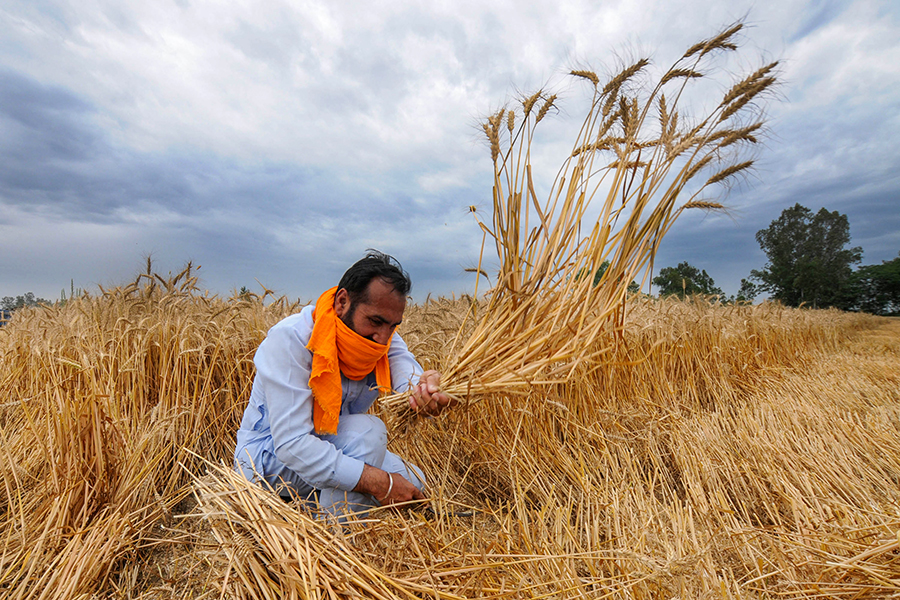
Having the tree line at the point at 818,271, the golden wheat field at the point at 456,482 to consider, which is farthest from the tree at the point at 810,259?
the golden wheat field at the point at 456,482

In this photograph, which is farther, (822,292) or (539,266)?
(822,292)

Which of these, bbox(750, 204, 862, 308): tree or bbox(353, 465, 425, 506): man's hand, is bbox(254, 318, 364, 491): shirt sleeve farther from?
bbox(750, 204, 862, 308): tree

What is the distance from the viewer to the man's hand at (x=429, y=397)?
Answer: 1.50 m

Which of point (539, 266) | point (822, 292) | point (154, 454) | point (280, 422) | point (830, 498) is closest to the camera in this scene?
point (280, 422)

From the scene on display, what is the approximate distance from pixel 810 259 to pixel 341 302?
29.4m

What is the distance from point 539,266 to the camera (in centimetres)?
163

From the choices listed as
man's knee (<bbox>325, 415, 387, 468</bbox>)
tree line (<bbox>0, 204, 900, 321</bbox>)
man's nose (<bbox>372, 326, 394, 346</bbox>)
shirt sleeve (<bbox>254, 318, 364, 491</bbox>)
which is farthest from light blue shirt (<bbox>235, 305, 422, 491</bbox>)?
tree line (<bbox>0, 204, 900, 321</bbox>)

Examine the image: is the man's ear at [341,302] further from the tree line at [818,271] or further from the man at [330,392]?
the tree line at [818,271]

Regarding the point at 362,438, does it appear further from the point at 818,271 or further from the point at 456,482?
the point at 818,271

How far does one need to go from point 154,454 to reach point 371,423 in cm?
100

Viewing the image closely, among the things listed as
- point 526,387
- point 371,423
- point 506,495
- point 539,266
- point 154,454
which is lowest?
point 506,495

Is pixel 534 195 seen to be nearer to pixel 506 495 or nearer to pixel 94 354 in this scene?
pixel 506 495

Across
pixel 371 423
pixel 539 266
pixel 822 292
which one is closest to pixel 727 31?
pixel 539 266

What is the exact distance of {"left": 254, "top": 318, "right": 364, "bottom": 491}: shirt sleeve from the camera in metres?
1.45
